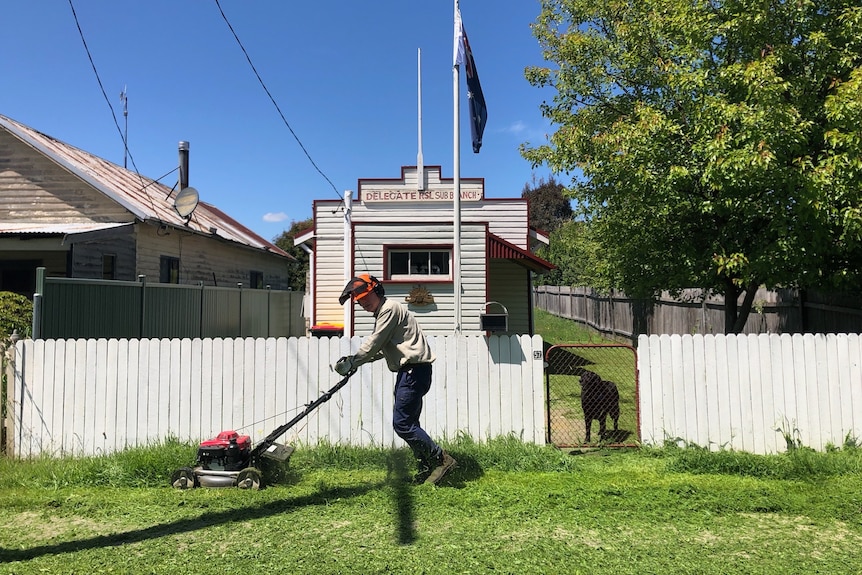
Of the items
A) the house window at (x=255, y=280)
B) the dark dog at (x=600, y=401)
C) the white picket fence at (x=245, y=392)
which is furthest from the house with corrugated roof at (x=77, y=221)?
the dark dog at (x=600, y=401)

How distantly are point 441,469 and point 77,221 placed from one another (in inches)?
430

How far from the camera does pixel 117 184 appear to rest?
44.0 ft

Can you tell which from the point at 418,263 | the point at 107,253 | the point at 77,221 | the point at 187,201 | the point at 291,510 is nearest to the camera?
the point at 291,510

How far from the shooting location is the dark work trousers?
4844mm

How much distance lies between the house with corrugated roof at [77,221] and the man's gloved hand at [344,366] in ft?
21.4

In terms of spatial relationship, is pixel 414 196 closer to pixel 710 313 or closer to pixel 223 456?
pixel 710 313

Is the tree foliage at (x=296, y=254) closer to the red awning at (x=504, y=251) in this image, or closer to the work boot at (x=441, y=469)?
Answer: the red awning at (x=504, y=251)

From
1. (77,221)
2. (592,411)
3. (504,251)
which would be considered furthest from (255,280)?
(592,411)

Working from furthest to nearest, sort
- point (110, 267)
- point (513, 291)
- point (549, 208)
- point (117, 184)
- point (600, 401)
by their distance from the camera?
point (549, 208), point (513, 291), point (117, 184), point (110, 267), point (600, 401)

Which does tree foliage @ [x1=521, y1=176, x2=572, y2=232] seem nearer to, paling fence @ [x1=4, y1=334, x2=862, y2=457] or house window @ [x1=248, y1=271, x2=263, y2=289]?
house window @ [x1=248, y1=271, x2=263, y2=289]

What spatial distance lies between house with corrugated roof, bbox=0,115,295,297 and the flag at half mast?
6475 millimetres

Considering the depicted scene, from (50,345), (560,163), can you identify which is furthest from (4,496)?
(560,163)

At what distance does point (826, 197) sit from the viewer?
6.45 m

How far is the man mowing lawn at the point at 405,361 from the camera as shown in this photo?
15.9ft
